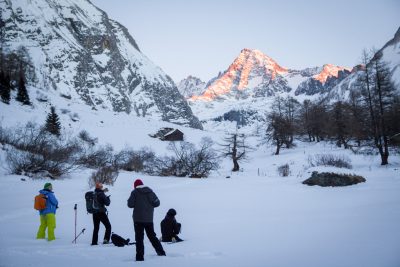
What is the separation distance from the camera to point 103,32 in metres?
155

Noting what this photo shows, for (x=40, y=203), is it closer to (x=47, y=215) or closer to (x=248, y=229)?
(x=47, y=215)

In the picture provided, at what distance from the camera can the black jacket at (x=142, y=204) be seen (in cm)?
594

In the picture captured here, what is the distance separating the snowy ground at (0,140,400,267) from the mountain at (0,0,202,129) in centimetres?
6753

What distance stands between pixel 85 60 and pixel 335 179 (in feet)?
433

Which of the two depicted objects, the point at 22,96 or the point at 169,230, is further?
the point at 22,96

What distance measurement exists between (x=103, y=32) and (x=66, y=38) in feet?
98.4

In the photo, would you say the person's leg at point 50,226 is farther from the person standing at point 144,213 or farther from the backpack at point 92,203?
the person standing at point 144,213

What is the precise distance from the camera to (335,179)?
14.9m

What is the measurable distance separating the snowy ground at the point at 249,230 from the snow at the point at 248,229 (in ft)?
0.05

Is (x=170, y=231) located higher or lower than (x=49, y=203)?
lower

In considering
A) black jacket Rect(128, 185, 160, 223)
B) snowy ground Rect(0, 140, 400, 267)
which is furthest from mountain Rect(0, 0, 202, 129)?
black jacket Rect(128, 185, 160, 223)

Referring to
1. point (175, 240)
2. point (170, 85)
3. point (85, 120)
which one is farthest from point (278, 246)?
point (170, 85)

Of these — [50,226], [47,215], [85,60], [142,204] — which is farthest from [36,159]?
[85,60]

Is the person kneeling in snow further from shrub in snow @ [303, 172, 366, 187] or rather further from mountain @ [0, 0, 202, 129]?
mountain @ [0, 0, 202, 129]
